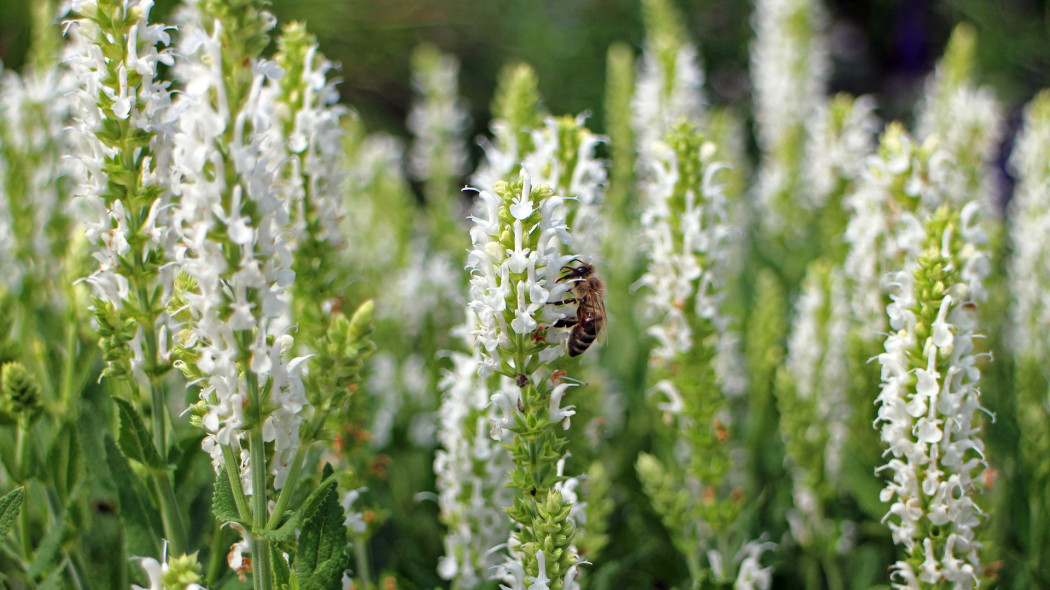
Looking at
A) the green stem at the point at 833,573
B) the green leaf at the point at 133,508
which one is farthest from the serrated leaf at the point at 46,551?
the green stem at the point at 833,573

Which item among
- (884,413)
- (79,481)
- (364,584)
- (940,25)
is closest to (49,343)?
(79,481)

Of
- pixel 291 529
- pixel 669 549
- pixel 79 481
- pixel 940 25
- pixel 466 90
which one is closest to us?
pixel 291 529

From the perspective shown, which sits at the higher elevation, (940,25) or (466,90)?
(940,25)

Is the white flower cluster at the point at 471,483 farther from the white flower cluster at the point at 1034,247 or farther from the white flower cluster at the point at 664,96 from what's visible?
the white flower cluster at the point at 1034,247

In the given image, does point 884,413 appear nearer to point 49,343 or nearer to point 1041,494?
point 1041,494

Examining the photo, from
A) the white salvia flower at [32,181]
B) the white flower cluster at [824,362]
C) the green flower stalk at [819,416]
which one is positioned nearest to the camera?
the green flower stalk at [819,416]

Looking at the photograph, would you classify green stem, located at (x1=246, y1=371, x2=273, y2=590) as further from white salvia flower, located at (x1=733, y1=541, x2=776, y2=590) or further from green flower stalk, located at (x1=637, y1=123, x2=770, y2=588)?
white salvia flower, located at (x1=733, y1=541, x2=776, y2=590)

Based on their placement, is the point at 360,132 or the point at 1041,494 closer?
the point at 1041,494
